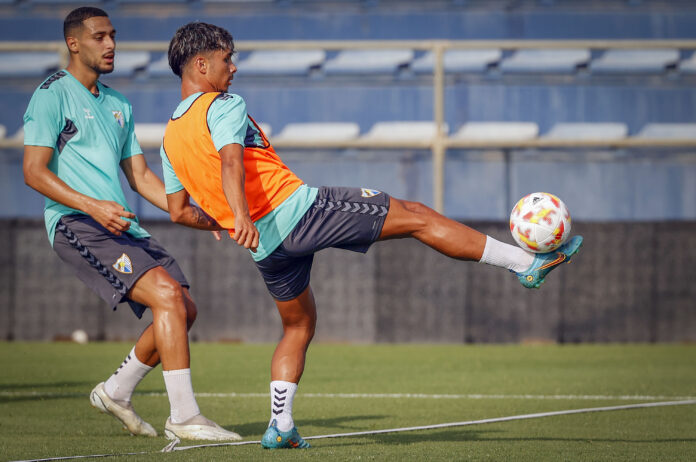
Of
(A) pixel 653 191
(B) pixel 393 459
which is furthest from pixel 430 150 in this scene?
(B) pixel 393 459

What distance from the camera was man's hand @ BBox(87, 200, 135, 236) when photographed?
192 inches

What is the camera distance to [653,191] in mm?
13102

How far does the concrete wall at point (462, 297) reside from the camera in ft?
37.6

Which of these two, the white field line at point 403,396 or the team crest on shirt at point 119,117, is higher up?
the team crest on shirt at point 119,117

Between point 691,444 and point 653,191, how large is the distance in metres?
8.61

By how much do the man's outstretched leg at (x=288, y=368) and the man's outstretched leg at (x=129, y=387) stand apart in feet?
2.04

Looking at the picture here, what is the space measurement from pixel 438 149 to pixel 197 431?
7.97m

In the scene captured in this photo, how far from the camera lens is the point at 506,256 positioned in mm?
4523

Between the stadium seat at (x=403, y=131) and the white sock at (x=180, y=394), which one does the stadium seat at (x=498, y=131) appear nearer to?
the stadium seat at (x=403, y=131)

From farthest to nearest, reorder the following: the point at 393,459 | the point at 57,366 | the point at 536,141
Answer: the point at 536,141 < the point at 57,366 < the point at 393,459

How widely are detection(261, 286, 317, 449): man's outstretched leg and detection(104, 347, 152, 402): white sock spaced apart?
2.84 feet

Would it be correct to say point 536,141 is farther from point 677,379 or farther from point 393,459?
point 393,459

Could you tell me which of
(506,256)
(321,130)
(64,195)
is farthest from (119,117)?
(321,130)

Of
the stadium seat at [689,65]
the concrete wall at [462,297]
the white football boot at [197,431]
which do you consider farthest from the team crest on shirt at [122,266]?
the stadium seat at [689,65]
